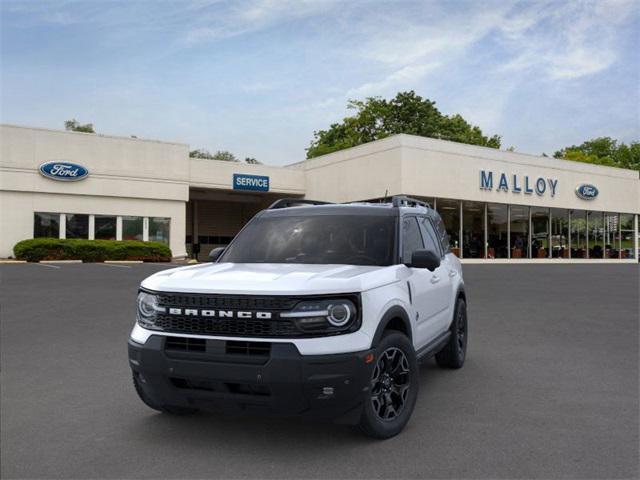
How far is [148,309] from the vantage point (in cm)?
432

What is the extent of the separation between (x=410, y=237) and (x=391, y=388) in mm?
1753

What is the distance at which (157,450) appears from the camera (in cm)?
409

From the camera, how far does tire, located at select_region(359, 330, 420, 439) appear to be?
4.18 m

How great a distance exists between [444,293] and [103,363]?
13.3 feet

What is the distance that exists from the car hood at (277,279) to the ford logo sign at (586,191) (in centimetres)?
4444

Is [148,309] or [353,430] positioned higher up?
[148,309]

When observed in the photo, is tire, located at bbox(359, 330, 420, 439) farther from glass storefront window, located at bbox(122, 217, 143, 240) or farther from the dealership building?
glass storefront window, located at bbox(122, 217, 143, 240)

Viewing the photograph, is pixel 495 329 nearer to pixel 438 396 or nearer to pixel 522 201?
pixel 438 396

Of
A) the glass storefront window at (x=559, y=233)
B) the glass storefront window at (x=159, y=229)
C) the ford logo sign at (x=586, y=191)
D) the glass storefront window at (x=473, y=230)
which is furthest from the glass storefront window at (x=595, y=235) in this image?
the glass storefront window at (x=159, y=229)

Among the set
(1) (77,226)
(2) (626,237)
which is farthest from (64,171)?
(2) (626,237)

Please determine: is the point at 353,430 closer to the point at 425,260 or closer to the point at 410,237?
the point at 425,260

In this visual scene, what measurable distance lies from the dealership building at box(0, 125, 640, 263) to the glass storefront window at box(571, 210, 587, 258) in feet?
0.32

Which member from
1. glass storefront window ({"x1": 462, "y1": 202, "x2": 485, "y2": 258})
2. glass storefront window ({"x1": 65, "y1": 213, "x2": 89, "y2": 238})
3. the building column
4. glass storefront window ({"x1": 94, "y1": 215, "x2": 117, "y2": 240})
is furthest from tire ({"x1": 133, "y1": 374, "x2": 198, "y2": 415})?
glass storefront window ({"x1": 462, "y1": 202, "x2": 485, "y2": 258})

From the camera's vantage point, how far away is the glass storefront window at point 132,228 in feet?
118
